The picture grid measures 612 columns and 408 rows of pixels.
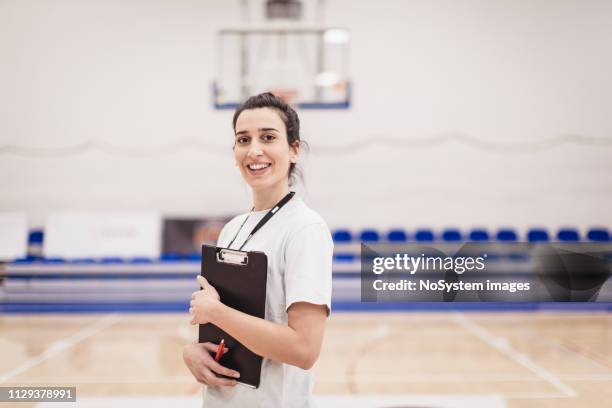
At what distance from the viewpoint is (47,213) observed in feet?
23.0

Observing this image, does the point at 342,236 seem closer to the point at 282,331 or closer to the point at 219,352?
the point at 219,352

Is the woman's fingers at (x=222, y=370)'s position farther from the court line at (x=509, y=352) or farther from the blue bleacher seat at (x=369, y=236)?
the blue bleacher seat at (x=369, y=236)

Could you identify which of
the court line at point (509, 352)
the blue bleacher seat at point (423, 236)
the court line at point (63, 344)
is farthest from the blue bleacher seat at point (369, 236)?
the court line at point (63, 344)

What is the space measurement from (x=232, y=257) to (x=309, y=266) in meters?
0.23

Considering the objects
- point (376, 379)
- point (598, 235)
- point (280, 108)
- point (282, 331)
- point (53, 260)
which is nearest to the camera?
point (282, 331)

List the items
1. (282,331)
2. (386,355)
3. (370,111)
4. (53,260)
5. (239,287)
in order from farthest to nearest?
(370,111)
(53,260)
(386,355)
(239,287)
(282,331)

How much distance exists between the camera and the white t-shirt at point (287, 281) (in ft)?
3.84

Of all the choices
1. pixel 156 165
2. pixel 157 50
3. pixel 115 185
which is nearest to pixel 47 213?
pixel 115 185

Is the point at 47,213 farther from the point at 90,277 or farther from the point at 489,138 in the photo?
the point at 489,138

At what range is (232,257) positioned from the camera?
1275 mm

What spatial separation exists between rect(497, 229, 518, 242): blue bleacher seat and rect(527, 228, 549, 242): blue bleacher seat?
0.81 ft

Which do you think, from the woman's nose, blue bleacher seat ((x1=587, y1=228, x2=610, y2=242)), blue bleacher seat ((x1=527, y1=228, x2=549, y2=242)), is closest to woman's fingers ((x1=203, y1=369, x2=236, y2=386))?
the woman's nose

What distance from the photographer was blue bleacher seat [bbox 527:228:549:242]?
6918 mm

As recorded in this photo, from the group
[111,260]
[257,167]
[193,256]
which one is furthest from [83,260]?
[257,167]
